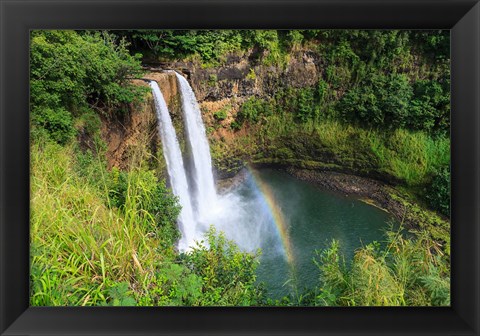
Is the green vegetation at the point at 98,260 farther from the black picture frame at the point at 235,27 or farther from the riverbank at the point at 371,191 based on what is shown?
the riverbank at the point at 371,191

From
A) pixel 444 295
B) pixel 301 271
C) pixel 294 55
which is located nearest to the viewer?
pixel 444 295

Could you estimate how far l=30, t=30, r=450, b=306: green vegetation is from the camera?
1.56 metres

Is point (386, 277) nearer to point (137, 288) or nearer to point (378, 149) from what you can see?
point (137, 288)

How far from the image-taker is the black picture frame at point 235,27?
1.07 meters

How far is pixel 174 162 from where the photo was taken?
12.5 feet

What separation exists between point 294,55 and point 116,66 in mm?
3000

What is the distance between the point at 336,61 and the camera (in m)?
5.66

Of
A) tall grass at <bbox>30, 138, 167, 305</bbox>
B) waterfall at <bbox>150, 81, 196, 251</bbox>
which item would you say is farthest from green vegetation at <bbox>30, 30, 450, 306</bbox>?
waterfall at <bbox>150, 81, 196, 251</bbox>

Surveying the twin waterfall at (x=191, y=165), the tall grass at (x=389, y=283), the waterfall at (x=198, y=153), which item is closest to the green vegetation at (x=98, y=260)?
the tall grass at (x=389, y=283)

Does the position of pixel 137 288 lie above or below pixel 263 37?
below

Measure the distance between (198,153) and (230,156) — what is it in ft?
2.10

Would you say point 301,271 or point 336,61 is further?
point 336,61

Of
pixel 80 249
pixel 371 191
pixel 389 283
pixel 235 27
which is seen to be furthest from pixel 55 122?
pixel 371 191
